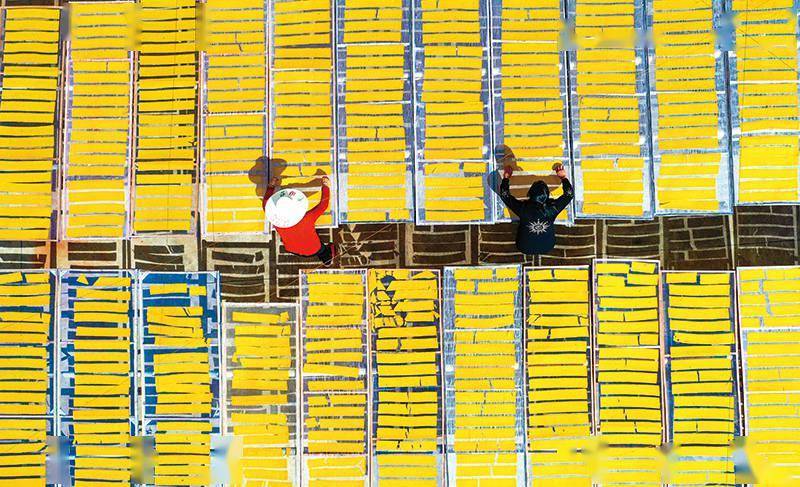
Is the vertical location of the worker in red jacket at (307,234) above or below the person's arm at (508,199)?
below

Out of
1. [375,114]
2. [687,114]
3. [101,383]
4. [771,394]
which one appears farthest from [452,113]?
[101,383]

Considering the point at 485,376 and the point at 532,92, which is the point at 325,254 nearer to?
the point at 485,376

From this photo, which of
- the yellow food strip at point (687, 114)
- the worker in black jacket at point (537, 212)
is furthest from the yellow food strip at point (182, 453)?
the yellow food strip at point (687, 114)

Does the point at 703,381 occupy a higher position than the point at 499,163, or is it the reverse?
the point at 499,163

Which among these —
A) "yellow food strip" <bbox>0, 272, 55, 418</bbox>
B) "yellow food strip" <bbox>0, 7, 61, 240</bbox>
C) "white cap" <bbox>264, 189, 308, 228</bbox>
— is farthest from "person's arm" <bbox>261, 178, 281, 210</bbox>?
"yellow food strip" <bbox>0, 272, 55, 418</bbox>

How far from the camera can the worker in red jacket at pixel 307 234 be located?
23.6ft

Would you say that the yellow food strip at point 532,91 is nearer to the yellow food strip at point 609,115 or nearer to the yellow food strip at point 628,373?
the yellow food strip at point 609,115

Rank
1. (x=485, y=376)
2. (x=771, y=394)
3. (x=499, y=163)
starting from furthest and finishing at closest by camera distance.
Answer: (x=499, y=163)
(x=485, y=376)
(x=771, y=394)

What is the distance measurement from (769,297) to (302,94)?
6.70 metres

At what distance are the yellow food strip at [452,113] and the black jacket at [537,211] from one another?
49 cm

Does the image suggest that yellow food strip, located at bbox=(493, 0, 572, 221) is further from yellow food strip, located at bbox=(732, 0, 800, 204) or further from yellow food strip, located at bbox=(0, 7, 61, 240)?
yellow food strip, located at bbox=(0, 7, 61, 240)

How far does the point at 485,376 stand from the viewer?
764cm

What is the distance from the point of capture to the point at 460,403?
7633mm

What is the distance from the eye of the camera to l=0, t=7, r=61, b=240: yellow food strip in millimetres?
7762
